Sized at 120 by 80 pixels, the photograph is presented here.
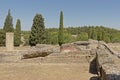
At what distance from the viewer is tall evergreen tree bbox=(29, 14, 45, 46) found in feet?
118

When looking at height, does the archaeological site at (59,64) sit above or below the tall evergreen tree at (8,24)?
below

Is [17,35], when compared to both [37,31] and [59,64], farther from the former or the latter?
[59,64]

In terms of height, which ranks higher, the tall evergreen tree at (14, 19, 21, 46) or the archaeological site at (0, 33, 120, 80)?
the tall evergreen tree at (14, 19, 21, 46)

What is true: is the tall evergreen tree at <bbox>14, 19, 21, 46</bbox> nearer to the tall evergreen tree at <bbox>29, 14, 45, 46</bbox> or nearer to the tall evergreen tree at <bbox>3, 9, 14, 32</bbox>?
the tall evergreen tree at <bbox>3, 9, 14, 32</bbox>

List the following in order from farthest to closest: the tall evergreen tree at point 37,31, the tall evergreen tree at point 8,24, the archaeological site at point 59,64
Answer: the tall evergreen tree at point 8,24 → the tall evergreen tree at point 37,31 → the archaeological site at point 59,64

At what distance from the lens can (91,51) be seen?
1495cm

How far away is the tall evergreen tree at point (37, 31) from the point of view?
35.9 m

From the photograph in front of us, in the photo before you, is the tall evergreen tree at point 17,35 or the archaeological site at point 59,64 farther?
the tall evergreen tree at point 17,35

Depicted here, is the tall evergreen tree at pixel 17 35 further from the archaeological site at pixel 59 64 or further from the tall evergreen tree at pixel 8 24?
the archaeological site at pixel 59 64

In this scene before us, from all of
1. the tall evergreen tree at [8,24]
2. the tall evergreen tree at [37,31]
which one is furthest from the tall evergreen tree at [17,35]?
the tall evergreen tree at [37,31]

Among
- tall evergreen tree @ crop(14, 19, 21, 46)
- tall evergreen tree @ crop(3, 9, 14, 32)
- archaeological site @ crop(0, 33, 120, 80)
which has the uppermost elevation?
tall evergreen tree @ crop(3, 9, 14, 32)

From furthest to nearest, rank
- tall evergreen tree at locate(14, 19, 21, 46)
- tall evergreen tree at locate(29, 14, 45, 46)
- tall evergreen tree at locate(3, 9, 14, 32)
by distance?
1. tall evergreen tree at locate(3, 9, 14, 32)
2. tall evergreen tree at locate(14, 19, 21, 46)
3. tall evergreen tree at locate(29, 14, 45, 46)

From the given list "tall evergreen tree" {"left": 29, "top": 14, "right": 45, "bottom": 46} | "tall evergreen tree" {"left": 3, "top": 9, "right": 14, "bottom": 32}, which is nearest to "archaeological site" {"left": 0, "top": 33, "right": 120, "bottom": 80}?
"tall evergreen tree" {"left": 29, "top": 14, "right": 45, "bottom": 46}

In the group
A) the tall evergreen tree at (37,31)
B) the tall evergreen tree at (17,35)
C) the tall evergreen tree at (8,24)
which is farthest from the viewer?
the tall evergreen tree at (8,24)
